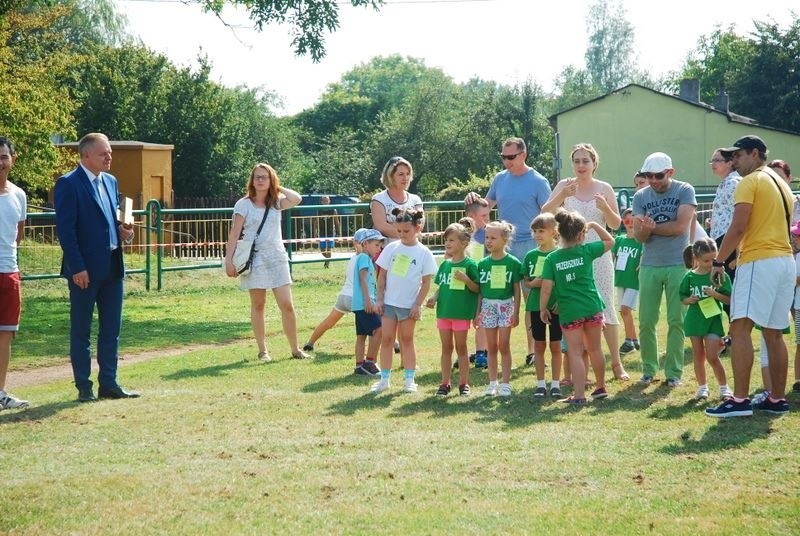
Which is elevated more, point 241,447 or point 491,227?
point 491,227

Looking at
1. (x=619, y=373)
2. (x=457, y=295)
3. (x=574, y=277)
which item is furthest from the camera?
(x=619, y=373)

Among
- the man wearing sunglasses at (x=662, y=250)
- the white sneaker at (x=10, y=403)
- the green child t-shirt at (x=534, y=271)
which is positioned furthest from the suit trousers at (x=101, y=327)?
the man wearing sunglasses at (x=662, y=250)

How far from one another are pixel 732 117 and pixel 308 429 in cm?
4878

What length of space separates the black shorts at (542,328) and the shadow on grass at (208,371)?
Answer: 336 centimetres

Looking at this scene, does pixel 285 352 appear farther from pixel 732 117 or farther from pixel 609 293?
pixel 732 117

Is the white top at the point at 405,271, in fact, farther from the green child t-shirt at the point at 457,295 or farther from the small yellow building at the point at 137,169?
the small yellow building at the point at 137,169

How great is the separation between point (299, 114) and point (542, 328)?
322 feet

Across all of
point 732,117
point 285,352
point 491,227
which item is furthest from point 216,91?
point 491,227

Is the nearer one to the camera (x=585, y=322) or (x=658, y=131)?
(x=585, y=322)

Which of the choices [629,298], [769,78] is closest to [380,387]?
[629,298]

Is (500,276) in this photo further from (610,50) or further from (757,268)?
(610,50)

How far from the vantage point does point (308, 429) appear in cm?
874

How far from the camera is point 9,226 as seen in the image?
10.1m

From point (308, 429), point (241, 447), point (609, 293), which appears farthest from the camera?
point (609, 293)
